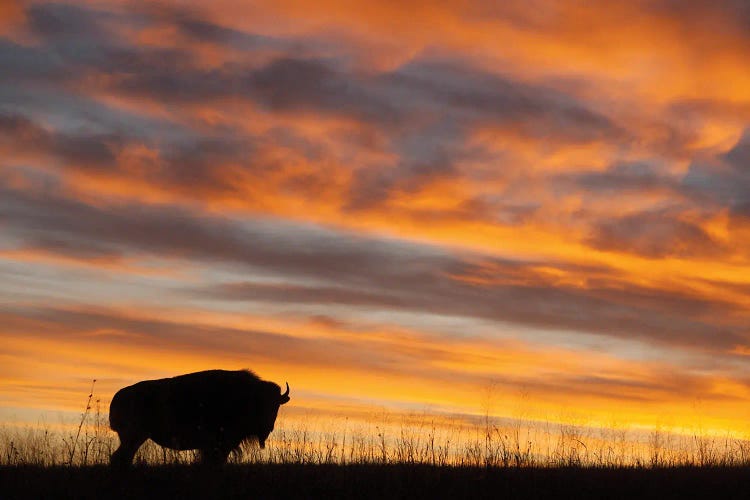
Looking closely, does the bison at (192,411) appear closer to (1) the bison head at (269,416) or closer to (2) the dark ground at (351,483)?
(1) the bison head at (269,416)

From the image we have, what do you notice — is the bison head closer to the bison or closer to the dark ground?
the bison

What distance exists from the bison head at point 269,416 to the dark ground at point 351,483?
426cm

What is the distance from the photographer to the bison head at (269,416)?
1717 cm

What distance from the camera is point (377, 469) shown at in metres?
12.4

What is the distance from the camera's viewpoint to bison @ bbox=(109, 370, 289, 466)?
1673 centimetres

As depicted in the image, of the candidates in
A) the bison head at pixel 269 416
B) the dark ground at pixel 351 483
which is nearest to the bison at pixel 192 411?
the bison head at pixel 269 416

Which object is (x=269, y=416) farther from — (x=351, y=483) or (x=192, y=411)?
(x=351, y=483)

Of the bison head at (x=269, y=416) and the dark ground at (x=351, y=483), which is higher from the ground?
the bison head at (x=269, y=416)

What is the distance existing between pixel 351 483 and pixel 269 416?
21.3ft

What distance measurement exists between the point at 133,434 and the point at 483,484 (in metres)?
8.02

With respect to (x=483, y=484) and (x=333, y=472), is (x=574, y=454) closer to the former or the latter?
(x=483, y=484)

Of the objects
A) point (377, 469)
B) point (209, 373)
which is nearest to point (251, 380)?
point (209, 373)

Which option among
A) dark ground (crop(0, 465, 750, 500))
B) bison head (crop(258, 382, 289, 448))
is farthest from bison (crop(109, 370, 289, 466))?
dark ground (crop(0, 465, 750, 500))

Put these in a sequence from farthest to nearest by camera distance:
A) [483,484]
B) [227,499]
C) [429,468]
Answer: [429,468] → [483,484] → [227,499]
